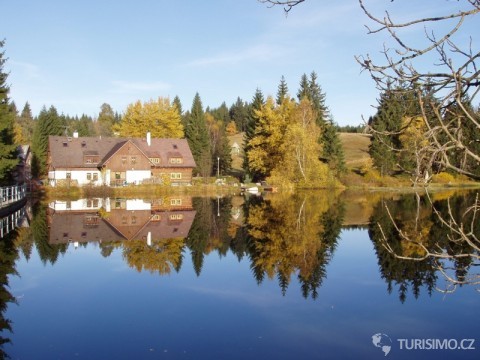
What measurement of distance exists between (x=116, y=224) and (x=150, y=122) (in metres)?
50.2

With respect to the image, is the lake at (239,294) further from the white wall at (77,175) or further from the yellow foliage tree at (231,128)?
the yellow foliage tree at (231,128)

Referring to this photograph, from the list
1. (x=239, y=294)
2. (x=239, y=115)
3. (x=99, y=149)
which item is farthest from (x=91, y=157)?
(x=239, y=115)

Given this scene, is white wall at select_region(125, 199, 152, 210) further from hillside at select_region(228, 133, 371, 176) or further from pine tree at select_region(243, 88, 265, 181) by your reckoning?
hillside at select_region(228, 133, 371, 176)

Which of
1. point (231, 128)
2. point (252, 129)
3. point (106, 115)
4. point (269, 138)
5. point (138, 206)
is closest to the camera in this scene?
point (138, 206)

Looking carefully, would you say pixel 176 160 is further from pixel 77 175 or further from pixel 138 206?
pixel 138 206

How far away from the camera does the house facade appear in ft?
185

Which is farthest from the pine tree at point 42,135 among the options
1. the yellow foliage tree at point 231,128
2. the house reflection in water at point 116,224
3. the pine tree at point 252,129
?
the yellow foliage tree at point 231,128

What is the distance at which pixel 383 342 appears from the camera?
859cm

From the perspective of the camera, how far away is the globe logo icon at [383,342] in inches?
325

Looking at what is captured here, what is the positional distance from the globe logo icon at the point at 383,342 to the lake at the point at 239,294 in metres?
0.02

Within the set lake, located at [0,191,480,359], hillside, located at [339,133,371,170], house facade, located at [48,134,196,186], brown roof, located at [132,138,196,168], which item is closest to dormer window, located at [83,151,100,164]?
house facade, located at [48,134,196,186]

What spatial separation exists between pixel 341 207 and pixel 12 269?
946 inches

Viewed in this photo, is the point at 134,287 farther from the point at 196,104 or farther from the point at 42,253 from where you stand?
the point at 196,104

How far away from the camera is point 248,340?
8633 millimetres
